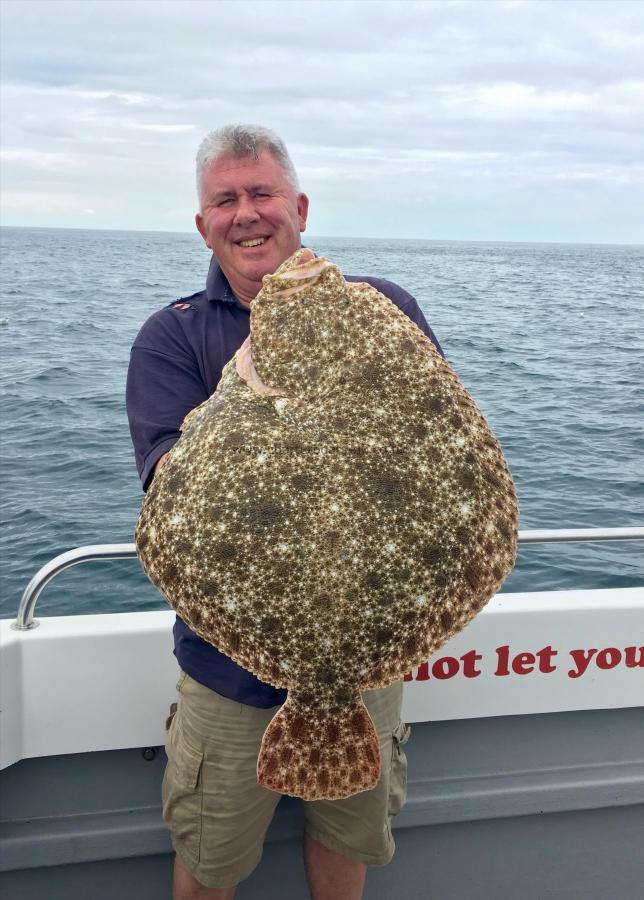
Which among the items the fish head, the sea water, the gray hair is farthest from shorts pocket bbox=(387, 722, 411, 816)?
the sea water

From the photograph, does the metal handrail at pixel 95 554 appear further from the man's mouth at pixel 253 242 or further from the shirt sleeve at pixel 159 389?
the man's mouth at pixel 253 242

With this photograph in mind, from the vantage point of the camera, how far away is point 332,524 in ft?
5.43

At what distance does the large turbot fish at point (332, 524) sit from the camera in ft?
5.48

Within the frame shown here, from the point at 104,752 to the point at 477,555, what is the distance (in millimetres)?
2064

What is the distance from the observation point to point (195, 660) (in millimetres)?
2559

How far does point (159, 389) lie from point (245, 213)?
60 centimetres

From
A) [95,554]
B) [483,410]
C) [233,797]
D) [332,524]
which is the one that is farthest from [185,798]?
[483,410]

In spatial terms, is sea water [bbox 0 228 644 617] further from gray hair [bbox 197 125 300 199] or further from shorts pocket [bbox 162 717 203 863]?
gray hair [bbox 197 125 300 199]

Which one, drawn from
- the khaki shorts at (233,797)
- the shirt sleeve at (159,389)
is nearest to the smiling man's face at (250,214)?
the shirt sleeve at (159,389)

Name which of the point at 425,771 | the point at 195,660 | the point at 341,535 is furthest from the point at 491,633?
the point at 341,535

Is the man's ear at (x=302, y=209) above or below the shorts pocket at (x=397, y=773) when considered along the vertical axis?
above

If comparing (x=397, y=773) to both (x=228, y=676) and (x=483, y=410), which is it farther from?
(x=483, y=410)

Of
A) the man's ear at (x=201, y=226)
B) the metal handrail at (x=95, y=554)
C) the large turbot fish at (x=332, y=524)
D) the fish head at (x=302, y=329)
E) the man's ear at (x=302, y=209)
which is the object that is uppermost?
the man's ear at (x=302, y=209)

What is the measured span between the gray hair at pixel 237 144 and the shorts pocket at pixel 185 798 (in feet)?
5.96
